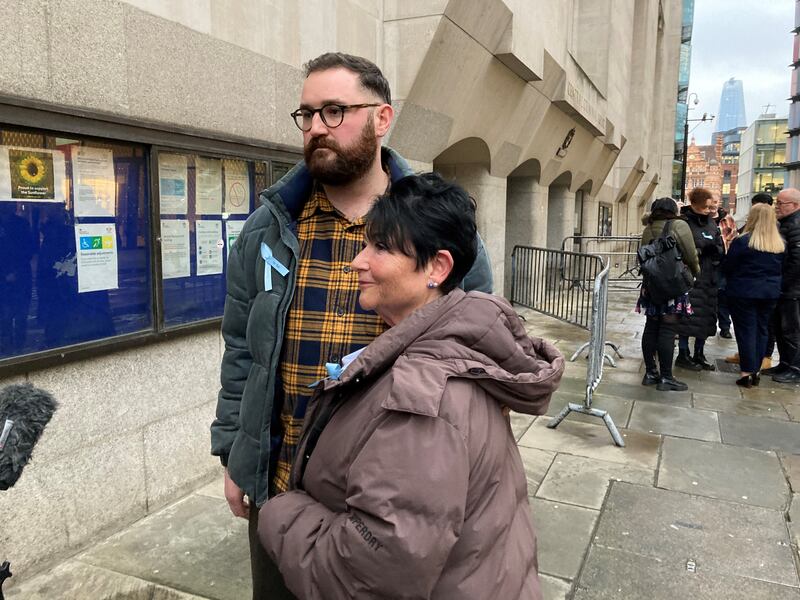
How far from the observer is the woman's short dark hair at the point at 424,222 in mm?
1438

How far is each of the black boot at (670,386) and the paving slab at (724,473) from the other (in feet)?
5.08

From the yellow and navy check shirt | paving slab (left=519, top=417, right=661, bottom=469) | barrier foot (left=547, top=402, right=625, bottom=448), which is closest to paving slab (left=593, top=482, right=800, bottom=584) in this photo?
paving slab (left=519, top=417, right=661, bottom=469)

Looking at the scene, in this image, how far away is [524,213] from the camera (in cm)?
1256

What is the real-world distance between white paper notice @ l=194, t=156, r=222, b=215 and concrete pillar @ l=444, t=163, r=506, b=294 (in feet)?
19.2

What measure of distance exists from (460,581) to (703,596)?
2.36 m

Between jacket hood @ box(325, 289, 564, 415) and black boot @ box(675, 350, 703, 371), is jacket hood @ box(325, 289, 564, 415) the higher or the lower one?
the higher one

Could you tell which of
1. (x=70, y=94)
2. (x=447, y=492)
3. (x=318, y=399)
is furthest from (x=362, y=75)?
(x=70, y=94)

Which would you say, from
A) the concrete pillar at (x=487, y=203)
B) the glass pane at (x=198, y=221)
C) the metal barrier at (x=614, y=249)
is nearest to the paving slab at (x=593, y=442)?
the glass pane at (x=198, y=221)

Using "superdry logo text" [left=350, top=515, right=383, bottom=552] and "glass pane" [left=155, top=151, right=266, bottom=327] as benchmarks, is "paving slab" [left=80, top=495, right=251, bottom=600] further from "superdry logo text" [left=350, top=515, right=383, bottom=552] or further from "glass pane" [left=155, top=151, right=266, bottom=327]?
"superdry logo text" [left=350, top=515, right=383, bottom=552]

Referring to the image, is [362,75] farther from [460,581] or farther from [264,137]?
[264,137]

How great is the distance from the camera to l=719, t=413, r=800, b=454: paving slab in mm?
4965

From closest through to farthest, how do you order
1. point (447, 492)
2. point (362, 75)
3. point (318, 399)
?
point (447, 492) → point (318, 399) → point (362, 75)

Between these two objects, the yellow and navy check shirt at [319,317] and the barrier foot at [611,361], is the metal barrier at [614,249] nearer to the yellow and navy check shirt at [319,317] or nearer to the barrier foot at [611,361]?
the barrier foot at [611,361]

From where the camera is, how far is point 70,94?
2998mm
